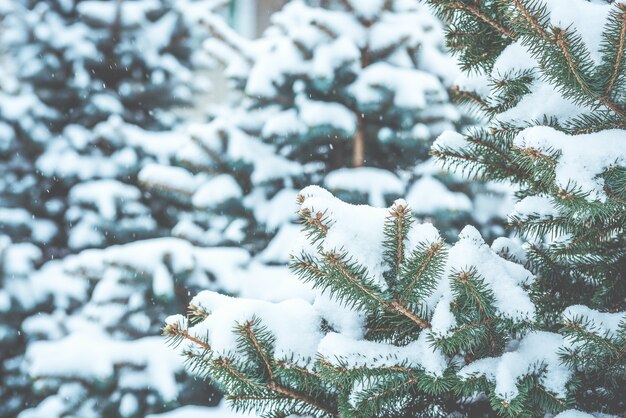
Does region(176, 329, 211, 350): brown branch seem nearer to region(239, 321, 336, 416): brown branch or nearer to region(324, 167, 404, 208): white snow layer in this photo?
region(239, 321, 336, 416): brown branch

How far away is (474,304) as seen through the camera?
132 centimetres

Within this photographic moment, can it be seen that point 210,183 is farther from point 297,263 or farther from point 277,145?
point 297,263

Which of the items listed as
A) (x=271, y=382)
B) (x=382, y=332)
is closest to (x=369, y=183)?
(x=382, y=332)

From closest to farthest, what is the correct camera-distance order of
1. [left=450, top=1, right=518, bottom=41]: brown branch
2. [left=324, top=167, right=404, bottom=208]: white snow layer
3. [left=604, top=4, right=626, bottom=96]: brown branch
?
1. [left=604, top=4, right=626, bottom=96]: brown branch
2. [left=450, top=1, right=518, bottom=41]: brown branch
3. [left=324, top=167, right=404, bottom=208]: white snow layer

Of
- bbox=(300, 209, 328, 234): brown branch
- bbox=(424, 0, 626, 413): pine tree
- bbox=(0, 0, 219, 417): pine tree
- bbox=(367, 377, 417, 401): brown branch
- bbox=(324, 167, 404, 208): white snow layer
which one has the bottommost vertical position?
bbox=(0, 0, 219, 417): pine tree

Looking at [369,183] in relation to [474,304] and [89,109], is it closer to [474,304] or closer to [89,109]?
[474,304]

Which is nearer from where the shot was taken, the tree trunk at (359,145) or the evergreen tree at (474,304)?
Result: the evergreen tree at (474,304)

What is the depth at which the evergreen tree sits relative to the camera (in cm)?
129

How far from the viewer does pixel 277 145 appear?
4.22 meters

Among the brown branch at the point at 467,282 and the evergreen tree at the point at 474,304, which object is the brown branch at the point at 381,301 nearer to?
the evergreen tree at the point at 474,304

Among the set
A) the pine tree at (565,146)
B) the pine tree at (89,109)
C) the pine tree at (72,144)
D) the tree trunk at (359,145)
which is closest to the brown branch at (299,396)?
the pine tree at (565,146)

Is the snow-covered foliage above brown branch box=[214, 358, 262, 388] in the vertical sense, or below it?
above

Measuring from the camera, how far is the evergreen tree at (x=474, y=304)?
129cm

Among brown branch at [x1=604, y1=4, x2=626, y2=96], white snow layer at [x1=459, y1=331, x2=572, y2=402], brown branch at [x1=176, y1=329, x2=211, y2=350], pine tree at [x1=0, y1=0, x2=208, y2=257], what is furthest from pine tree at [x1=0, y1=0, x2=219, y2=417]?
brown branch at [x1=604, y1=4, x2=626, y2=96]
